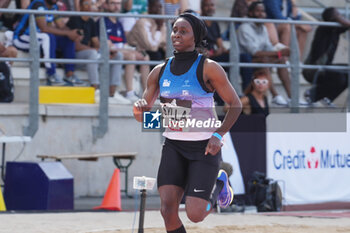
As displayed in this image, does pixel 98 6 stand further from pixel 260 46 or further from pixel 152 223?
pixel 152 223

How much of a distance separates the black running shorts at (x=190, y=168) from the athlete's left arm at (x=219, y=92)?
0.49 feet

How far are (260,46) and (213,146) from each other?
784 centimetres

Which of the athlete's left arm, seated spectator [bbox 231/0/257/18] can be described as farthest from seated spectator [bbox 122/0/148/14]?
the athlete's left arm

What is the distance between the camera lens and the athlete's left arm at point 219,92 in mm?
7113

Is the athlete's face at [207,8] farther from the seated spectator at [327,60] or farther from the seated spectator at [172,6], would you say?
the seated spectator at [327,60]

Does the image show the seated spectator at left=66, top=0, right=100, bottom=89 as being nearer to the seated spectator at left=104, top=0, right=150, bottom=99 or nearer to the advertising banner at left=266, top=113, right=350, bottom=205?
the seated spectator at left=104, top=0, right=150, bottom=99

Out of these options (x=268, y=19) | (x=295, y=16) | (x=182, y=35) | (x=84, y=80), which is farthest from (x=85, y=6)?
(x=182, y=35)

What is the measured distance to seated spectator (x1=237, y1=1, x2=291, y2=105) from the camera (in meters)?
14.6

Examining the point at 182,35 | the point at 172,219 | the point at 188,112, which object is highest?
the point at 182,35

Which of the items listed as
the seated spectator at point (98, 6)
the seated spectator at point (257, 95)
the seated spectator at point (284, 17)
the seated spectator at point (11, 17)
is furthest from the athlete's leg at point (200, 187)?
the seated spectator at point (284, 17)

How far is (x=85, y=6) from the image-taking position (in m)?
13.8

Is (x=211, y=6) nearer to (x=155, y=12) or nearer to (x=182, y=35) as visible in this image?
(x=155, y=12)

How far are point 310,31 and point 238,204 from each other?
4570 mm

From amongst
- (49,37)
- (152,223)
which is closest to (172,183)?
(152,223)
